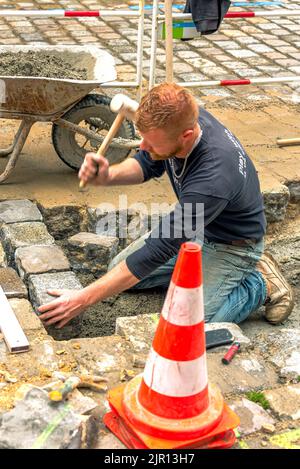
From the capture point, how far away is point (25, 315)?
443 cm

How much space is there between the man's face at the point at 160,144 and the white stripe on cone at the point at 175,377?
3.94 feet

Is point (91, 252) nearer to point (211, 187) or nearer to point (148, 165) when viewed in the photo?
point (148, 165)

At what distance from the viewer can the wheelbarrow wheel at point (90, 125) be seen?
6266 millimetres

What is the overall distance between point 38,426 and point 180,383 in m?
0.60

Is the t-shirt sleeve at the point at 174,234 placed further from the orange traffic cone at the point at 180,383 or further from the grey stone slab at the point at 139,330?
the orange traffic cone at the point at 180,383

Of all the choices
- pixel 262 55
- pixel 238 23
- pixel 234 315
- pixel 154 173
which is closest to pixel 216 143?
pixel 154 173

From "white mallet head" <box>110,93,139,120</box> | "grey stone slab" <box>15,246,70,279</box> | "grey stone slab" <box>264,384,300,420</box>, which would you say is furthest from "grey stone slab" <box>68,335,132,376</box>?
"white mallet head" <box>110,93,139,120</box>

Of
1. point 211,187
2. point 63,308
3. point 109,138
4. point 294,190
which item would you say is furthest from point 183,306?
point 294,190

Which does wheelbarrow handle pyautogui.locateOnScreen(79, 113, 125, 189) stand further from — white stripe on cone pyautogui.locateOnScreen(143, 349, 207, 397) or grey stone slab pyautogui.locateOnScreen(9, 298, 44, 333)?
white stripe on cone pyautogui.locateOnScreen(143, 349, 207, 397)

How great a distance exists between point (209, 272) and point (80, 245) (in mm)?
937

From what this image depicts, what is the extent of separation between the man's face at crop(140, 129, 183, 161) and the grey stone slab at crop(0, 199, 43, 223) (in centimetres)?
159

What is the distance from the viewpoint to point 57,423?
→ 3.27 metres

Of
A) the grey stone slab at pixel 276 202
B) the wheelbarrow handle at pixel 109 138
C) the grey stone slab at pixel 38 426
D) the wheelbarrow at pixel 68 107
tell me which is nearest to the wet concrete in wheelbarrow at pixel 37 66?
the wheelbarrow at pixel 68 107

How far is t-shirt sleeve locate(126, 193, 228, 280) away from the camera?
14.3ft
